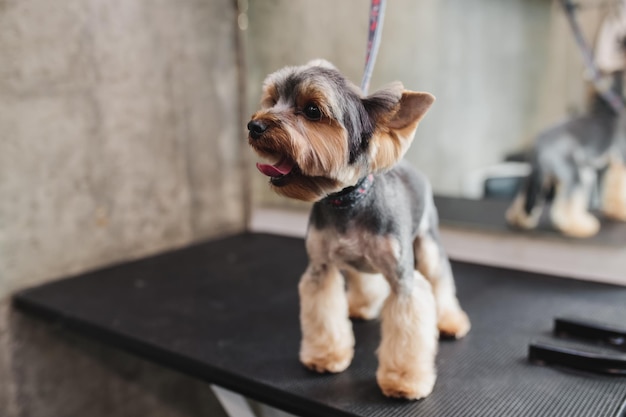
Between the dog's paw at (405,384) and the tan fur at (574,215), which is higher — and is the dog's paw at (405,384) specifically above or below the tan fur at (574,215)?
below

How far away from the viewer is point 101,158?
192 centimetres

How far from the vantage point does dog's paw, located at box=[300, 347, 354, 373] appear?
1.17 m

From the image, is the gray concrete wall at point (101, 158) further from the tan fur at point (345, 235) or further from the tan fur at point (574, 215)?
the tan fur at point (574, 215)

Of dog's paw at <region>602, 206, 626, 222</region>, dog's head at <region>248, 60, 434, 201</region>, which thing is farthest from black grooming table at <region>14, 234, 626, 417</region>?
dog's head at <region>248, 60, 434, 201</region>

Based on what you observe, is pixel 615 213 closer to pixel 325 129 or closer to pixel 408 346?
pixel 408 346

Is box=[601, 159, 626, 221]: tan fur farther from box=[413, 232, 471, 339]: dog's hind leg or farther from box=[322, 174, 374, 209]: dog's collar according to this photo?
box=[322, 174, 374, 209]: dog's collar

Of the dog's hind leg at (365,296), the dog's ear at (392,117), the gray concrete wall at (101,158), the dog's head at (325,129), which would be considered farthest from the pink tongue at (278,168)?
the gray concrete wall at (101,158)

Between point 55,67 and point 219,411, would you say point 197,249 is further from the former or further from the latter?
point 55,67

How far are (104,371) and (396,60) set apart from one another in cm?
153

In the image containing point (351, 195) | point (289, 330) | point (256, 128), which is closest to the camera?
point (256, 128)

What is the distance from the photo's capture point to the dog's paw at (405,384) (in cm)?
105

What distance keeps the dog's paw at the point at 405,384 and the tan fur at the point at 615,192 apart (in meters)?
1.15

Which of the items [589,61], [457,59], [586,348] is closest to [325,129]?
[586,348]

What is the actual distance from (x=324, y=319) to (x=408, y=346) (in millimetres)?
187
